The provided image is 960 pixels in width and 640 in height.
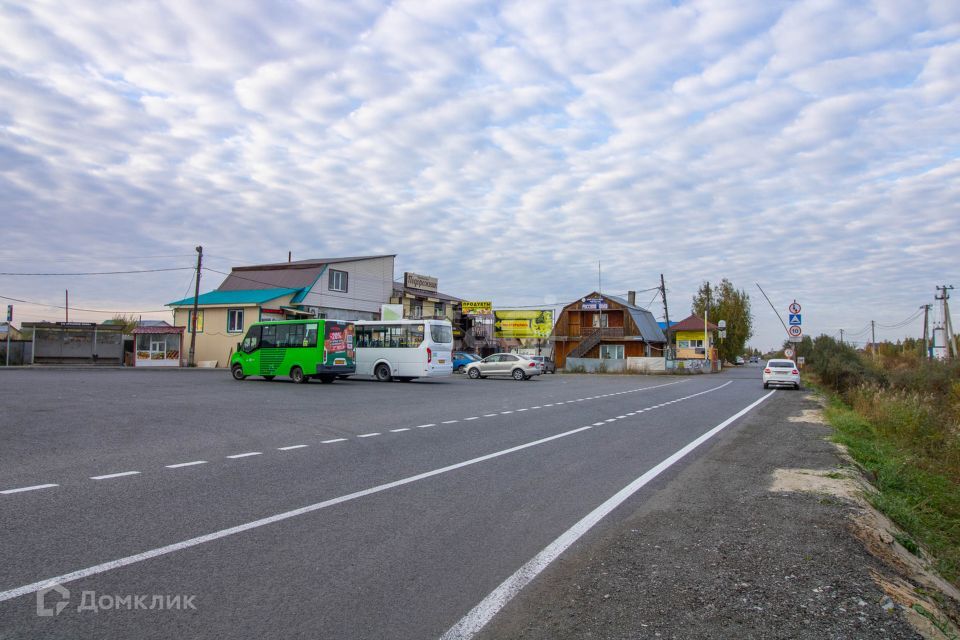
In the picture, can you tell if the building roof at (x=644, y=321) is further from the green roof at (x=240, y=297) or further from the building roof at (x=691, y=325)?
the green roof at (x=240, y=297)

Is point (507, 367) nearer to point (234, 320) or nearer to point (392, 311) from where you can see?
point (392, 311)

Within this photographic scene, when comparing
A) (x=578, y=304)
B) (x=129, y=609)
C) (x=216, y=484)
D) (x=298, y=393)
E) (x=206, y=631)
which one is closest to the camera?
(x=206, y=631)

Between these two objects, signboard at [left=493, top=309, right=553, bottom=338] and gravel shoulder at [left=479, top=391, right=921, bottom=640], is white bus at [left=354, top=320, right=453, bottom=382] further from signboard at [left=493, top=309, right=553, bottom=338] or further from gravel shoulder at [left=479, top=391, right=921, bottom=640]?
signboard at [left=493, top=309, right=553, bottom=338]

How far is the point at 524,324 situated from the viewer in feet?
220

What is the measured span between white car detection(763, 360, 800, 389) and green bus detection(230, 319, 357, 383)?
19.9 meters

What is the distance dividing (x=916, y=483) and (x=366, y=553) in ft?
27.8

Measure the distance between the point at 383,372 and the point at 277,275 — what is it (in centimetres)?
1957

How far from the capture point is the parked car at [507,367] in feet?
125

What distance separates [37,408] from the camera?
47.4 ft

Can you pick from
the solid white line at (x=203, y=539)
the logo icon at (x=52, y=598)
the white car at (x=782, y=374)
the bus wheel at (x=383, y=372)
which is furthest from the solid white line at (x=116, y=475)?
the white car at (x=782, y=374)

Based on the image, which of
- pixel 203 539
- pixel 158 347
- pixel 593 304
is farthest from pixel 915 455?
pixel 593 304

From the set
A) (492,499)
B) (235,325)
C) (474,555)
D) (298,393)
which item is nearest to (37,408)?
(298,393)

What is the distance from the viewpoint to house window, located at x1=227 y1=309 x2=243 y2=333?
42781 mm

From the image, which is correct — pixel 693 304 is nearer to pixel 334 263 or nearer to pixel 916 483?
pixel 334 263
